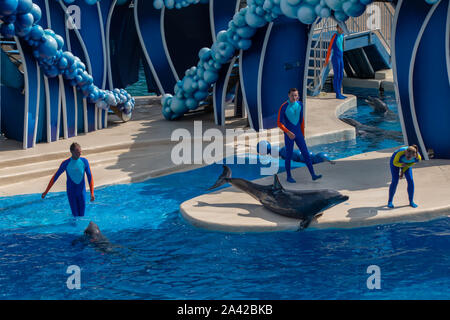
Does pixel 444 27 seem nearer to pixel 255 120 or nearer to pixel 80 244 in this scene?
pixel 255 120

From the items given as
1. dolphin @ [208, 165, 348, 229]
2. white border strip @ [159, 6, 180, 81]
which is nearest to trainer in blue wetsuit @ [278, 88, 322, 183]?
dolphin @ [208, 165, 348, 229]

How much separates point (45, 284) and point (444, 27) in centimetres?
685

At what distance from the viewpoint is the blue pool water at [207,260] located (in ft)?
22.9

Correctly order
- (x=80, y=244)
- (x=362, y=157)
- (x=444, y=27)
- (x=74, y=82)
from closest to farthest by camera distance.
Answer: (x=80, y=244)
(x=444, y=27)
(x=362, y=157)
(x=74, y=82)

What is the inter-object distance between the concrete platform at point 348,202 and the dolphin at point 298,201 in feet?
0.34

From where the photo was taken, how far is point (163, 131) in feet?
46.2

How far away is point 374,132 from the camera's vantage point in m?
14.6

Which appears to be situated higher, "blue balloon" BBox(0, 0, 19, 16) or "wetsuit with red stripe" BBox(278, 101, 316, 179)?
"blue balloon" BBox(0, 0, 19, 16)

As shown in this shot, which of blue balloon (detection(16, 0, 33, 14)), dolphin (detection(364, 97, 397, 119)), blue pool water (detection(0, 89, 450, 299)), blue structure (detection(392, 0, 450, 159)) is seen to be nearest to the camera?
blue pool water (detection(0, 89, 450, 299))

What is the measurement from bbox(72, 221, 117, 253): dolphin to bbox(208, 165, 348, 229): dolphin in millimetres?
2102

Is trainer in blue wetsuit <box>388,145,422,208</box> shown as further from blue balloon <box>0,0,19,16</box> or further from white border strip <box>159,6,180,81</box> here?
white border strip <box>159,6,180,81</box>

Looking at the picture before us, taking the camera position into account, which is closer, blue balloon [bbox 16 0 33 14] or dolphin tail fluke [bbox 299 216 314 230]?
dolphin tail fluke [bbox 299 216 314 230]

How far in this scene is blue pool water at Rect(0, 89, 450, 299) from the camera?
6965mm
